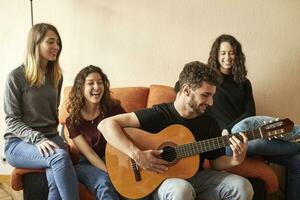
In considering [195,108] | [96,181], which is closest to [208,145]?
[195,108]

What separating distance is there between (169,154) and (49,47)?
3.18 feet

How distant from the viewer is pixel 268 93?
8.61 feet

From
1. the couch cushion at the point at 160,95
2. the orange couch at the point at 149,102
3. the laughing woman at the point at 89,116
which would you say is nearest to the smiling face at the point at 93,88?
the laughing woman at the point at 89,116

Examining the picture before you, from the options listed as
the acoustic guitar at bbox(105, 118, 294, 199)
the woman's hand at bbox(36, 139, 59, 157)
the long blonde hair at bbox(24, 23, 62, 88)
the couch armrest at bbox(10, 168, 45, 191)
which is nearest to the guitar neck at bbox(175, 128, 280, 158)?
the acoustic guitar at bbox(105, 118, 294, 199)

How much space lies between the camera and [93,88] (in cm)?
202

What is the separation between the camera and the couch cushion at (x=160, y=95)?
2389mm

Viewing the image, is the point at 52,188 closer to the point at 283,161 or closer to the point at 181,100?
the point at 181,100

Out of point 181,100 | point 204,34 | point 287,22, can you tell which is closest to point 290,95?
point 287,22

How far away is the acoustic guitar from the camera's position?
1.63 meters

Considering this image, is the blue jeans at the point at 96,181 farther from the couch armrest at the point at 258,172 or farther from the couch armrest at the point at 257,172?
the couch armrest at the point at 258,172

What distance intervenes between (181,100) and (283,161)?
2.80 feet

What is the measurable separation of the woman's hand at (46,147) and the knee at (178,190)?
0.64m

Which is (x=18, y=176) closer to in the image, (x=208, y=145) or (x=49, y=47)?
(x=49, y=47)

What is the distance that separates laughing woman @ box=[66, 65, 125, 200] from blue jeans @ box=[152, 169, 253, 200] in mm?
407
